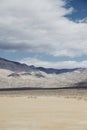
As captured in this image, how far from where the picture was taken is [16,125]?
22719 millimetres

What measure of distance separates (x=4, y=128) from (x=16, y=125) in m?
1.95

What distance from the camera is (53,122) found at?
79.8 feet

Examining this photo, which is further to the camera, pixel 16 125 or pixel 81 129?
pixel 16 125

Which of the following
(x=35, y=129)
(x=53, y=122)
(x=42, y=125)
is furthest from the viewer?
(x=53, y=122)

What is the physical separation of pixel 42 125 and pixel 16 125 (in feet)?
6.00

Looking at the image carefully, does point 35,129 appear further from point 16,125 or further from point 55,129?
point 16,125

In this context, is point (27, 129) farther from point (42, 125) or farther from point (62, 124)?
point (62, 124)

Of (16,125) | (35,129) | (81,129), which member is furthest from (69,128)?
(16,125)

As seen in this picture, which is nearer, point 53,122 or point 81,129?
point 81,129

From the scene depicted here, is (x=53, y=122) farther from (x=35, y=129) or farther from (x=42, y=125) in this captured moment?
(x=35, y=129)

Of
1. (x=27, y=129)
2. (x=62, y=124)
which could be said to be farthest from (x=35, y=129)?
(x=62, y=124)

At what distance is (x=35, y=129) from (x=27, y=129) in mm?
505

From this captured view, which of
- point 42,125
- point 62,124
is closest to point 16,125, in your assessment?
→ point 42,125

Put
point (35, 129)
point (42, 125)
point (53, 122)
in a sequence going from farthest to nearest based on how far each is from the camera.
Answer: point (53, 122) → point (42, 125) → point (35, 129)
